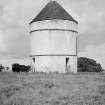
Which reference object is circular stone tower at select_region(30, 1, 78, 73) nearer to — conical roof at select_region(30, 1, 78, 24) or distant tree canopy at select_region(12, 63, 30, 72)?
conical roof at select_region(30, 1, 78, 24)

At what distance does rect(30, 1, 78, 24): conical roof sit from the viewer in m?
23.5

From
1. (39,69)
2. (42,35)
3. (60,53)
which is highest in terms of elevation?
(42,35)

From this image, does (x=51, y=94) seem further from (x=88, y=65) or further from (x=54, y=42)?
(x=88, y=65)

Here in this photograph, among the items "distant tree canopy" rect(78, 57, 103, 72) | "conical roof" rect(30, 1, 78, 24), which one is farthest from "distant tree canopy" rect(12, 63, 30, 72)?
"distant tree canopy" rect(78, 57, 103, 72)

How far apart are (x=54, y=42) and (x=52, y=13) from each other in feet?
10.6

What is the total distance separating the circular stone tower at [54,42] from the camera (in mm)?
23047

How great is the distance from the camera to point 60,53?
23.1 meters

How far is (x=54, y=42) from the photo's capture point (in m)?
23.0

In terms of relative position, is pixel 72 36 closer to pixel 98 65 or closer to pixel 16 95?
pixel 16 95

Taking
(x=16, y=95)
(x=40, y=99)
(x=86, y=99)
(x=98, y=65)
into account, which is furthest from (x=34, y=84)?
(x=98, y=65)

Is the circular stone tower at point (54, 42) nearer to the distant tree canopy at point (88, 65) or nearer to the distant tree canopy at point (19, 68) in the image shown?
the distant tree canopy at point (19, 68)

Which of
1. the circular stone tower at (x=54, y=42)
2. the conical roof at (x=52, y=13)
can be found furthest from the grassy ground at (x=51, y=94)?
the conical roof at (x=52, y=13)

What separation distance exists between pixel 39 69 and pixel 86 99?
13027 millimetres

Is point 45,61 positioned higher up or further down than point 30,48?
further down
